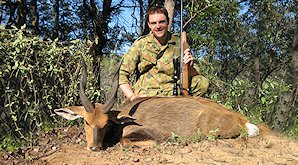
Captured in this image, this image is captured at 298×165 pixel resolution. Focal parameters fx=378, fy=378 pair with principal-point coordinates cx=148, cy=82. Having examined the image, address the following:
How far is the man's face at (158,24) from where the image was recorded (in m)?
5.69

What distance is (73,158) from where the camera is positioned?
4262 millimetres

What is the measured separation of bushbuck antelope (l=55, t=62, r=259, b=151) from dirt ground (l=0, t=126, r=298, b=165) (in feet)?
0.62

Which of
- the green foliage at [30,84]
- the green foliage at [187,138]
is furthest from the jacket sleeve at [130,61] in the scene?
the green foliage at [187,138]

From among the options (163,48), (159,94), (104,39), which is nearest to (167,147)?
(159,94)

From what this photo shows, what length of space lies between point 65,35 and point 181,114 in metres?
11.2

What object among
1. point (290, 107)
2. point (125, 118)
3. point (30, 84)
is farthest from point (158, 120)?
point (290, 107)

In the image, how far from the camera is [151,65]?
5949 mm

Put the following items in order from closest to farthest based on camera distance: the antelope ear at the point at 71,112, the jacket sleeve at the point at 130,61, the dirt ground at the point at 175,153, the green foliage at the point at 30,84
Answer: the dirt ground at the point at 175,153, the antelope ear at the point at 71,112, the green foliage at the point at 30,84, the jacket sleeve at the point at 130,61

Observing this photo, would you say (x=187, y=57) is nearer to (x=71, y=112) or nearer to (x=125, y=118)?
(x=125, y=118)

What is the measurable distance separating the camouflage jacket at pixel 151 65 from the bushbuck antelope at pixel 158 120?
79 cm

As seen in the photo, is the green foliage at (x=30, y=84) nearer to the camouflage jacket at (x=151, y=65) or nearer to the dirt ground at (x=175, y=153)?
the dirt ground at (x=175, y=153)

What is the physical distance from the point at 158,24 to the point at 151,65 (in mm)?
660

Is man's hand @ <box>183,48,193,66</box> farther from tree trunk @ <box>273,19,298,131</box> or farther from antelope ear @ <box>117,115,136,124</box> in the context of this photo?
tree trunk @ <box>273,19,298,131</box>

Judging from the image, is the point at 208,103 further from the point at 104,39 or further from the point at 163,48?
the point at 104,39
